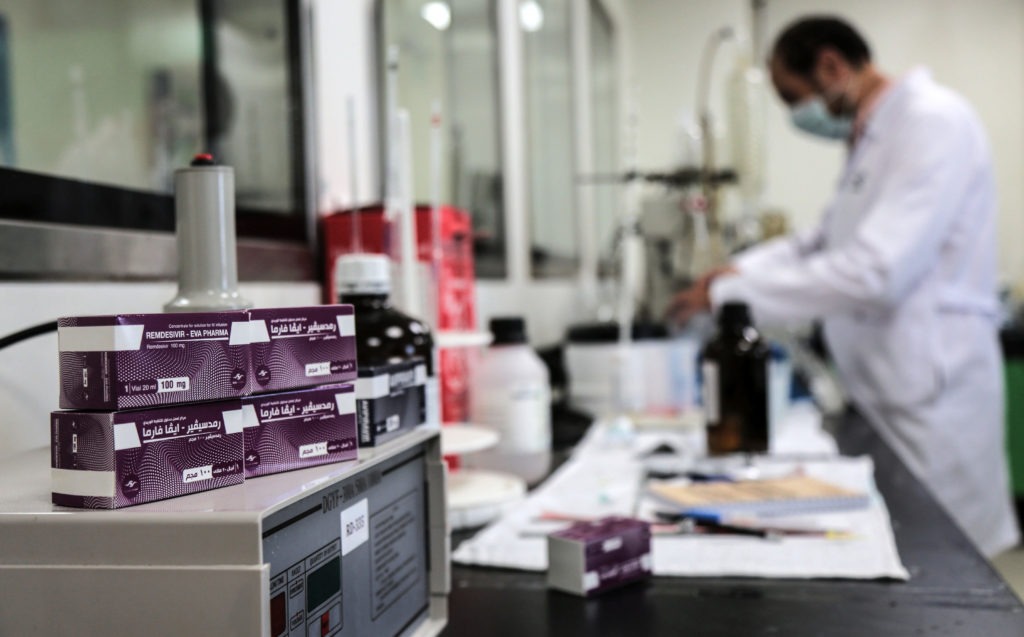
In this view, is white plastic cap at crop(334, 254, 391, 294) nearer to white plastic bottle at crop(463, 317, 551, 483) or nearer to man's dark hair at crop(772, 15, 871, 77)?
white plastic bottle at crop(463, 317, 551, 483)

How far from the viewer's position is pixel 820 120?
2.24 metres

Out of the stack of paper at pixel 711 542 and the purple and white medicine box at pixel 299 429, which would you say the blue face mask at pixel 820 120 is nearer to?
the stack of paper at pixel 711 542

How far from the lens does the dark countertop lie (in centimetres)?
65

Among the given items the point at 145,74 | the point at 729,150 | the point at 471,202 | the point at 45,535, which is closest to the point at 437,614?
the point at 45,535

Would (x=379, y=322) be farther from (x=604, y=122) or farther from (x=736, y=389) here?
(x=604, y=122)

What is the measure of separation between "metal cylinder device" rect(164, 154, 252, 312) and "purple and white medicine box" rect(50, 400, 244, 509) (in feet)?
0.30

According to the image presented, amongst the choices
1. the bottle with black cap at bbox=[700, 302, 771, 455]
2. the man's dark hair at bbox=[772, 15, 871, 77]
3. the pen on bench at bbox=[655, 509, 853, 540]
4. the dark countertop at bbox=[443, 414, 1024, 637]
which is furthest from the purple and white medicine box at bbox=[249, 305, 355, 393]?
the man's dark hair at bbox=[772, 15, 871, 77]

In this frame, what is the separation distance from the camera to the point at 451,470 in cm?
111

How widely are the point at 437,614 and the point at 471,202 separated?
140 cm

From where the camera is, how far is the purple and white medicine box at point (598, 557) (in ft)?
2.38

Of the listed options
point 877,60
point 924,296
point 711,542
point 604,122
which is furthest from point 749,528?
point 877,60

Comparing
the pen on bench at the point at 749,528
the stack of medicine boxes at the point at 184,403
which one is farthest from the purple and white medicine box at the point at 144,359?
the pen on bench at the point at 749,528

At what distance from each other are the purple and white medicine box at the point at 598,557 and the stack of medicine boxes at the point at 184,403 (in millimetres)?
275

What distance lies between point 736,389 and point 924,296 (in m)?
0.78
